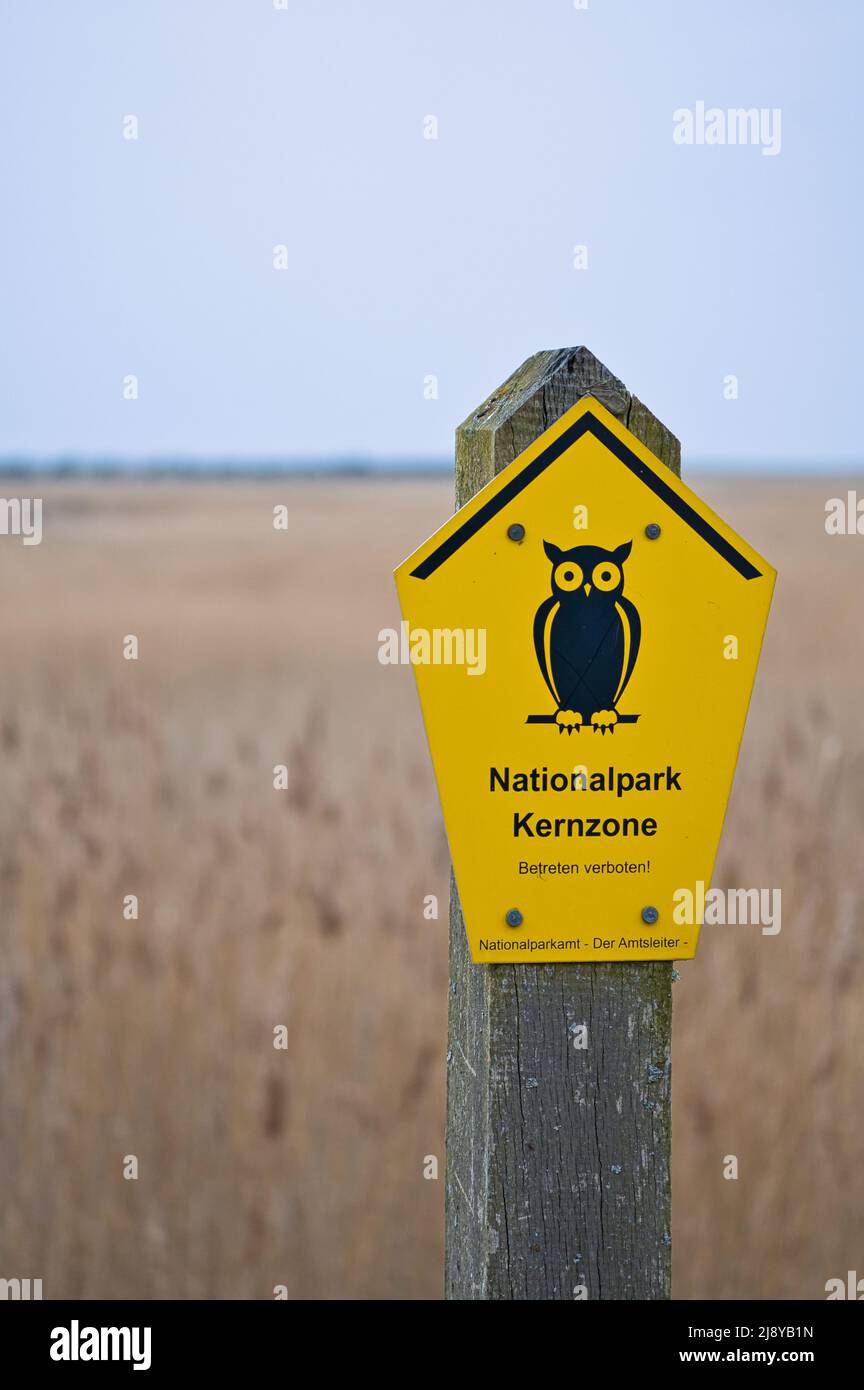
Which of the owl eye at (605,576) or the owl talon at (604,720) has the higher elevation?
the owl eye at (605,576)

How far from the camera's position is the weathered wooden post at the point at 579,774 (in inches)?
49.4

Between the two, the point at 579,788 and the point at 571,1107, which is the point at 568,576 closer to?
the point at 579,788

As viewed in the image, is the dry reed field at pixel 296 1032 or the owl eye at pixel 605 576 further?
the dry reed field at pixel 296 1032

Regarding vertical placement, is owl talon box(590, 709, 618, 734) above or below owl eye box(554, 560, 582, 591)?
below

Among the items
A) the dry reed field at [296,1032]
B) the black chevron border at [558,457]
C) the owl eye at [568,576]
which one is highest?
the black chevron border at [558,457]

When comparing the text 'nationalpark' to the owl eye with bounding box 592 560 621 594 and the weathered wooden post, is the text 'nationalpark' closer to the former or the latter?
the weathered wooden post

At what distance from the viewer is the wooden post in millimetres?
1279

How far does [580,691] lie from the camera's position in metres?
1.26

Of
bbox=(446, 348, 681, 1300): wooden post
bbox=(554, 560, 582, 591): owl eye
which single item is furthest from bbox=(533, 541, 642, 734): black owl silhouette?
bbox=(446, 348, 681, 1300): wooden post

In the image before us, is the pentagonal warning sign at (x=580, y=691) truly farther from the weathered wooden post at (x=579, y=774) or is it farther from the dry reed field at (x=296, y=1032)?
the dry reed field at (x=296, y=1032)

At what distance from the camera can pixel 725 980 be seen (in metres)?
2.96

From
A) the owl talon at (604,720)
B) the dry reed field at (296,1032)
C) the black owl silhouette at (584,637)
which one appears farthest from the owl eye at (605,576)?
the dry reed field at (296,1032)

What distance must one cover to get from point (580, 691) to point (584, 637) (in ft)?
0.16

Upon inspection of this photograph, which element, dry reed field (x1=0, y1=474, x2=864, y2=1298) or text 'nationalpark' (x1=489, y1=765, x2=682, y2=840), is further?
dry reed field (x1=0, y1=474, x2=864, y2=1298)
